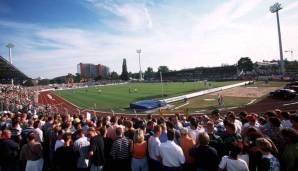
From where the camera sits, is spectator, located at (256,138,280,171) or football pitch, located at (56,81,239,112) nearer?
spectator, located at (256,138,280,171)

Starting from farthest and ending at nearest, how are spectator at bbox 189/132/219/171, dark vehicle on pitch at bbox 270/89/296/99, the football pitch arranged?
the football pitch → dark vehicle on pitch at bbox 270/89/296/99 → spectator at bbox 189/132/219/171

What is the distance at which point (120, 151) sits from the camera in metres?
6.95

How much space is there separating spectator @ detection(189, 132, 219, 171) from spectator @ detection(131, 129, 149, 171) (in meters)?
1.57

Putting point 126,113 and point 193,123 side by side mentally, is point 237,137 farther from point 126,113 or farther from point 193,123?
point 126,113

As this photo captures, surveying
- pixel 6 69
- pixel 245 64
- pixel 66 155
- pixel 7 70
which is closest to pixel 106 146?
pixel 66 155

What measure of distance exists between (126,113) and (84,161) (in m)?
23.5

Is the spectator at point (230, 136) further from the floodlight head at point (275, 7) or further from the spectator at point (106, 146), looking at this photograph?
the floodlight head at point (275, 7)

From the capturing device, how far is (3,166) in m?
8.05

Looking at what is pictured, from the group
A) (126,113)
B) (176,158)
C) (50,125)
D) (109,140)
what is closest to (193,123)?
(176,158)

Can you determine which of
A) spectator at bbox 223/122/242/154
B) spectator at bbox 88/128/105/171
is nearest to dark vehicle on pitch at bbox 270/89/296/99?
spectator at bbox 223/122/242/154

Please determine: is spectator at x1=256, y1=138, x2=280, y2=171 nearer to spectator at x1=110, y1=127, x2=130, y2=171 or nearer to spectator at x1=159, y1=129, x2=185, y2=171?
spectator at x1=159, y1=129, x2=185, y2=171

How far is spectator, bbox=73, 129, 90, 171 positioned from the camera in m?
7.25

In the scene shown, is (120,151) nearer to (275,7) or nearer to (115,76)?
(275,7)

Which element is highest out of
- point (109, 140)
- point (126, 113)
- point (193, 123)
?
point (193, 123)
